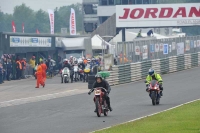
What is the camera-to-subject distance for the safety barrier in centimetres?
3441

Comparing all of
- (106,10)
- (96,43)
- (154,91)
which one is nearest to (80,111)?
(154,91)

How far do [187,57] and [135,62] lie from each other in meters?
7.93

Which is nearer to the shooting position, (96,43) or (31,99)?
(31,99)

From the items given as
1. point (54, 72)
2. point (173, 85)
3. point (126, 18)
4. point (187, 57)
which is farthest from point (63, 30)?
point (173, 85)

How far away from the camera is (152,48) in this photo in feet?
132

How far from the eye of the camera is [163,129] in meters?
13.1

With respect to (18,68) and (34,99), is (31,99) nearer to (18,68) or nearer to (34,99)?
(34,99)

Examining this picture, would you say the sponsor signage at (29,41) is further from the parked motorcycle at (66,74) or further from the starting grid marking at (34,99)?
the starting grid marking at (34,99)

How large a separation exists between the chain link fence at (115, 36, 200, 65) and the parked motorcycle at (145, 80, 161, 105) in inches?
541

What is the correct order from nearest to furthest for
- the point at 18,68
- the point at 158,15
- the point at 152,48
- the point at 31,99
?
the point at 31,99
the point at 152,48
the point at 18,68
the point at 158,15

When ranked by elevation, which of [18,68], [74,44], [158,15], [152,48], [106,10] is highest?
[106,10]

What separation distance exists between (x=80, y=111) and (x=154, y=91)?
2793 millimetres

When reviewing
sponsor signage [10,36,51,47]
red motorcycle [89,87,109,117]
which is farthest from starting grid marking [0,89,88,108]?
sponsor signage [10,36,51,47]

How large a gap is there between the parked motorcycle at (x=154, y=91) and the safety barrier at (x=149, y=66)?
11948 millimetres
